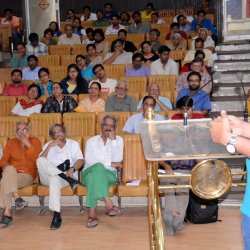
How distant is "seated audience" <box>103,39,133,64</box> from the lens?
8031 millimetres

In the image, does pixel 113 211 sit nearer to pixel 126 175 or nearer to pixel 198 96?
pixel 126 175

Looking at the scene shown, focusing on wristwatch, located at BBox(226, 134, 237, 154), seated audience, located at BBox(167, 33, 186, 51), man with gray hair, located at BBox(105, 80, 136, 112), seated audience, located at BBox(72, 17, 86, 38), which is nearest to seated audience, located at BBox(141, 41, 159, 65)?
seated audience, located at BBox(167, 33, 186, 51)

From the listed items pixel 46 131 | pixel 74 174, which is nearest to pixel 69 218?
pixel 74 174

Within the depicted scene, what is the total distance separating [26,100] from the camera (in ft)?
21.6

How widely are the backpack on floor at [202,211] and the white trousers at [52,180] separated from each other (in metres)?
1.14

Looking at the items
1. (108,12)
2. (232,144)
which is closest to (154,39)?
(108,12)

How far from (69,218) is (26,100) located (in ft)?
6.56

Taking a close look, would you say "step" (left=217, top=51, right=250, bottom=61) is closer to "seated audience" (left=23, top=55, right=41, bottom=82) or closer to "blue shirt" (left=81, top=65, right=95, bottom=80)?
"blue shirt" (left=81, top=65, right=95, bottom=80)

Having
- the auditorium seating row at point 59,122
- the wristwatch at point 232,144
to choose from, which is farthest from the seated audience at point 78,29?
the wristwatch at point 232,144

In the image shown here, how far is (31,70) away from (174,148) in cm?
615

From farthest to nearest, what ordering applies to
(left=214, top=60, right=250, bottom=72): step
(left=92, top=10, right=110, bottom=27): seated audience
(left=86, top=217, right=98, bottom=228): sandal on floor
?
(left=92, top=10, right=110, bottom=27): seated audience
(left=214, top=60, right=250, bottom=72): step
(left=86, top=217, right=98, bottom=228): sandal on floor

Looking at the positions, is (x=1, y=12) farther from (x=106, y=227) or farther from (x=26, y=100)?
(x=106, y=227)

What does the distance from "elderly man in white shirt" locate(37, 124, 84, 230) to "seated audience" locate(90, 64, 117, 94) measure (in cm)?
175

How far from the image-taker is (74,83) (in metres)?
6.98
